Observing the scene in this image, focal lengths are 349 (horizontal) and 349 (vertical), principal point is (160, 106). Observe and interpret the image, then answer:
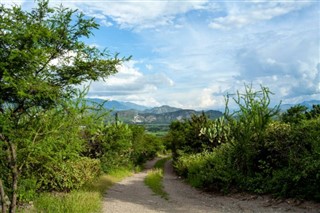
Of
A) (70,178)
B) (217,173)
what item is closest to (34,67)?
(70,178)

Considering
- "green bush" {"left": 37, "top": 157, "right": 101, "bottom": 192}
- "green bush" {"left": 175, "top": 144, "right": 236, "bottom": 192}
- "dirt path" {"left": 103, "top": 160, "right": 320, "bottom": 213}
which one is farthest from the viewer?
"green bush" {"left": 175, "top": 144, "right": 236, "bottom": 192}

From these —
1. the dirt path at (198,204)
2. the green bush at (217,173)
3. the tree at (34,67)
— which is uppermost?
the tree at (34,67)

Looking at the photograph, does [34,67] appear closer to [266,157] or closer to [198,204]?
[198,204]

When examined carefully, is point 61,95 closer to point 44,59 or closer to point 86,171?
point 44,59

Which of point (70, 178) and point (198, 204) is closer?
point (198, 204)

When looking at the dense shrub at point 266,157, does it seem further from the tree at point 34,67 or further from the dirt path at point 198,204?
the tree at point 34,67

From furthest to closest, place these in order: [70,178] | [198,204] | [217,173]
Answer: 1. [217,173]
2. [70,178]
3. [198,204]

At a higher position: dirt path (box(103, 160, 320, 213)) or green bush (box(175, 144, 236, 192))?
green bush (box(175, 144, 236, 192))

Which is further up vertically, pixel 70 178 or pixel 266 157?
pixel 266 157

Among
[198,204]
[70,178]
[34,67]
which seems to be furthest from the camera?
[70,178]

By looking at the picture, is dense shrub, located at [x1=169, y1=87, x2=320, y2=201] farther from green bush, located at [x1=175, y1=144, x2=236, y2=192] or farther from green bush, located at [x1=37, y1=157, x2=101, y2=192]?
green bush, located at [x1=37, y1=157, x2=101, y2=192]

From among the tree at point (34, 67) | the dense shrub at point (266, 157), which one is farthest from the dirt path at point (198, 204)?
the tree at point (34, 67)

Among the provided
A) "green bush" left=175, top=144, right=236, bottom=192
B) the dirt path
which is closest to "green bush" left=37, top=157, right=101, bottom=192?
the dirt path

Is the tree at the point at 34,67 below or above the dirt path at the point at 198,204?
above
